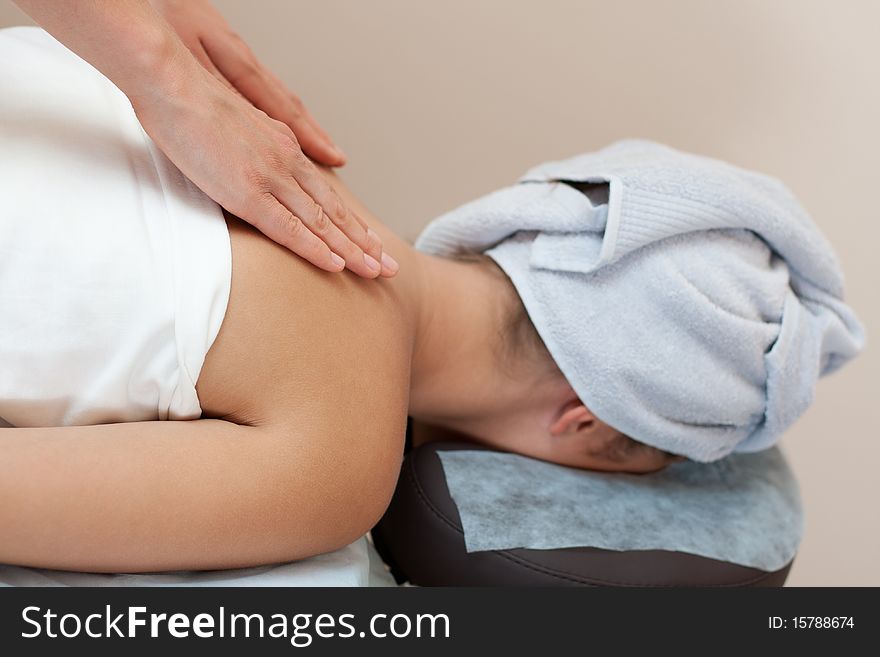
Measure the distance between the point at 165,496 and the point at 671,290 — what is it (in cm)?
70

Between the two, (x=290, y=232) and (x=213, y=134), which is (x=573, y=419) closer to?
(x=290, y=232)

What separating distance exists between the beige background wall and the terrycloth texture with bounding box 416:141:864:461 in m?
0.69

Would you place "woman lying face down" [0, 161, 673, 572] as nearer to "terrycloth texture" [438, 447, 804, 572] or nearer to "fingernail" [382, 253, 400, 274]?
"fingernail" [382, 253, 400, 274]

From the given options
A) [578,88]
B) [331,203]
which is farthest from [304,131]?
[578,88]

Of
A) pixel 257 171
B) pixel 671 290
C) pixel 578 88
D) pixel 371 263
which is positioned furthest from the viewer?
pixel 578 88

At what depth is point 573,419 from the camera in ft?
4.29

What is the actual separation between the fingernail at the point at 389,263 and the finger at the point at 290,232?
0.32 ft

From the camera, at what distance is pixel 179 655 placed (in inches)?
33.2

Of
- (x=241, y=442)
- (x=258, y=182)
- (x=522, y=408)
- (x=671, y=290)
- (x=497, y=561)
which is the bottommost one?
(x=497, y=561)

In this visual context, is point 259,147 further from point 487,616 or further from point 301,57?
point 301,57

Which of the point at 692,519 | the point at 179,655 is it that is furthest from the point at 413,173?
the point at 179,655

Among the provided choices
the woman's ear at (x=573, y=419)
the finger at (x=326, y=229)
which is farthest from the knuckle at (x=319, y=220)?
the woman's ear at (x=573, y=419)

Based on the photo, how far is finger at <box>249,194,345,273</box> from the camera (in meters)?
0.95

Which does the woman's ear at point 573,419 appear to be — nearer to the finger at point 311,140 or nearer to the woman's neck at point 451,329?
the woman's neck at point 451,329
